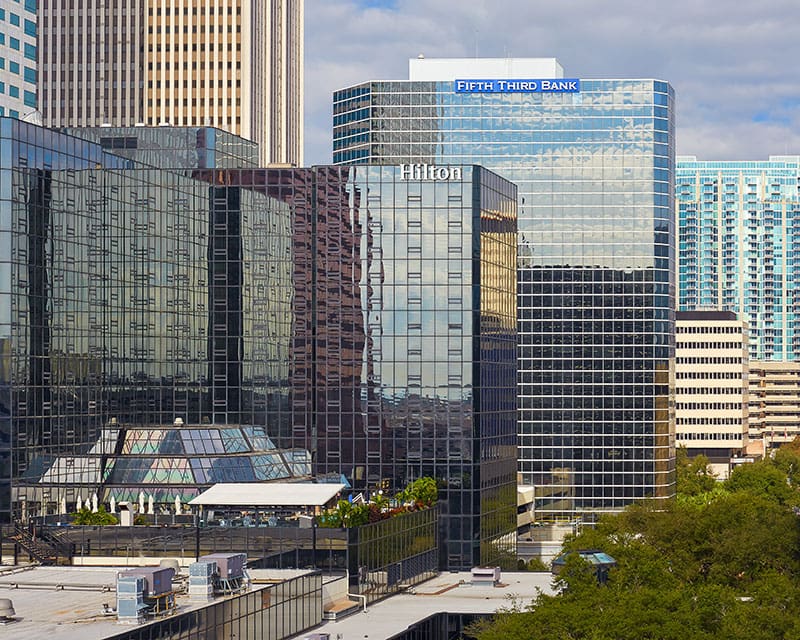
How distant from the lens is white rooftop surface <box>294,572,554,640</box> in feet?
403

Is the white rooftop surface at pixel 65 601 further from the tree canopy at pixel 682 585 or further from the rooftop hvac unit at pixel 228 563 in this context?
the tree canopy at pixel 682 585

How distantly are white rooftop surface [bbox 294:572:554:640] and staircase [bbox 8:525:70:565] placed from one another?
2422cm

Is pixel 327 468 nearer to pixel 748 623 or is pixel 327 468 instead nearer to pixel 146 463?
pixel 146 463

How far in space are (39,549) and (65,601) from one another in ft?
106

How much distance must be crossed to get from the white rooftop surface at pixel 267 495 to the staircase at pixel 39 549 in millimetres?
15628

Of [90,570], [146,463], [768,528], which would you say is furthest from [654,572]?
[146,463]

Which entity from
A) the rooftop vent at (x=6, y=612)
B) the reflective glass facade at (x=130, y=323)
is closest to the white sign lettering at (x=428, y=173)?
the reflective glass facade at (x=130, y=323)

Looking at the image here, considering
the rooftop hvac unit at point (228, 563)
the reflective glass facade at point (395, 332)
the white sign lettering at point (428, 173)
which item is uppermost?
the white sign lettering at point (428, 173)

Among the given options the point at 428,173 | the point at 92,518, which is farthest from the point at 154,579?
the point at 428,173

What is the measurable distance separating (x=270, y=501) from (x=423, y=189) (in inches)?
1699

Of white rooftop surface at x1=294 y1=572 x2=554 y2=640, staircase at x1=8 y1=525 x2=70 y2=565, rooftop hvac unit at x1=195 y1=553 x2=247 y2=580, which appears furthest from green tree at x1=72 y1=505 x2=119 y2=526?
rooftop hvac unit at x1=195 y1=553 x2=247 y2=580

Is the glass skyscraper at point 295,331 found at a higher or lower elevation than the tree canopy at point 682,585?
higher

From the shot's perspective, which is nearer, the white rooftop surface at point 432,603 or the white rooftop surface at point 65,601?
the white rooftop surface at point 65,601

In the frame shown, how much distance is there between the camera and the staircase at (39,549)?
13688cm
